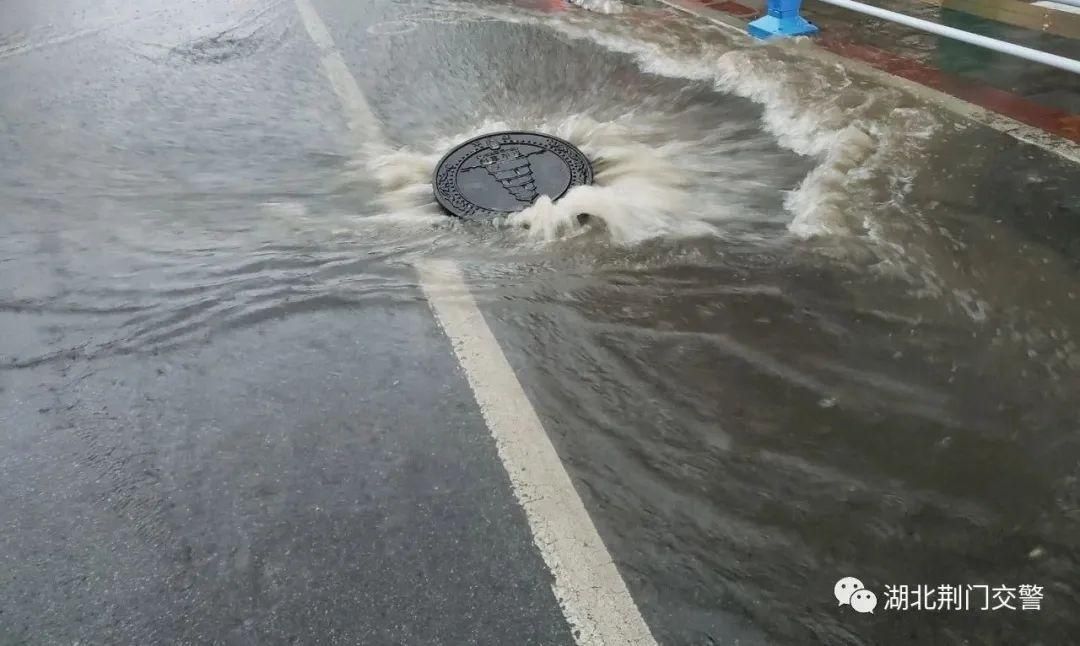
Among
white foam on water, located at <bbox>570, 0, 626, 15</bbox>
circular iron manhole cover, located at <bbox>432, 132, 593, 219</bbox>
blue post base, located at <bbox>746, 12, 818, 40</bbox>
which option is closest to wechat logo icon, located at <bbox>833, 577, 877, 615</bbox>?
circular iron manhole cover, located at <bbox>432, 132, 593, 219</bbox>

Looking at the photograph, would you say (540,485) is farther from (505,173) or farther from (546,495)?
(505,173)

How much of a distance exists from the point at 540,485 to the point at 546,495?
5cm

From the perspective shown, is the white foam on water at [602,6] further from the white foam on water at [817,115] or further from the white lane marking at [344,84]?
the white lane marking at [344,84]

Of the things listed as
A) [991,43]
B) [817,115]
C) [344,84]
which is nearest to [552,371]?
[817,115]

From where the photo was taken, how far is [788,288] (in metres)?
3.17

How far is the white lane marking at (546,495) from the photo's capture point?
2041 mm

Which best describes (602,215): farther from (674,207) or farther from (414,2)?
(414,2)

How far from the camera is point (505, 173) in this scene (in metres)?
4.21

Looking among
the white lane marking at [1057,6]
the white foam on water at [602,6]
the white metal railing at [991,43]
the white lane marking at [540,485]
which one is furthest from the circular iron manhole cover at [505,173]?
the white lane marking at [1057,6]

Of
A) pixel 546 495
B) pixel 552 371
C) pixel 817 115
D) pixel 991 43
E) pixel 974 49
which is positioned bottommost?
pixel 546 495

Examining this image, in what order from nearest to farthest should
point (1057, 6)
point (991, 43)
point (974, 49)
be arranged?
point (991, 43)
point (974, 49)
point (1057, 6)

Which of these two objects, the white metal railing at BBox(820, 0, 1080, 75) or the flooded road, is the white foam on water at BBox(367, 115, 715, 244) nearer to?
the flooded road

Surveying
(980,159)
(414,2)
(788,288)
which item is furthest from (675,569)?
(414,2)

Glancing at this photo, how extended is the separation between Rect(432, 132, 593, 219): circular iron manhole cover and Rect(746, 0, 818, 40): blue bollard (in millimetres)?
2467
